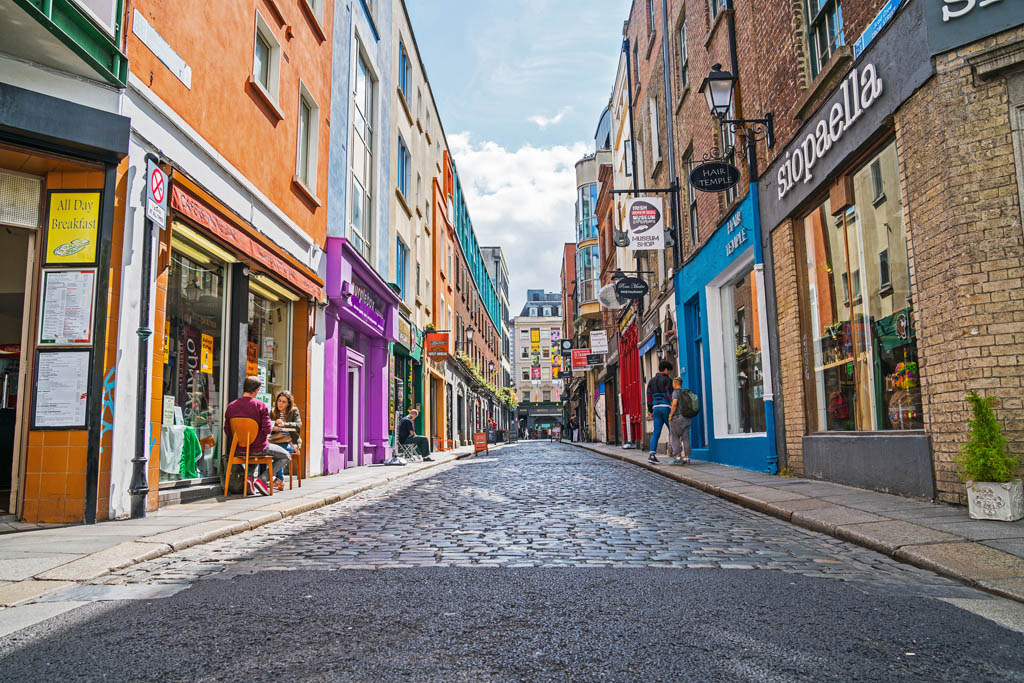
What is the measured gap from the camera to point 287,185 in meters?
12.2

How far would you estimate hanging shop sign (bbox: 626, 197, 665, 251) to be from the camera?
57.0ft

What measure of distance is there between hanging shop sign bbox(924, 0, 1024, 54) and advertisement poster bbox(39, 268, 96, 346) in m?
7.93

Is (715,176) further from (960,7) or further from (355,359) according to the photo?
(355,359)

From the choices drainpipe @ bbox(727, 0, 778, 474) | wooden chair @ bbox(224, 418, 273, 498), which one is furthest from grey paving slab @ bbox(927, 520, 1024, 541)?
wooden chair @ bbox(224, 418, 273, 498)

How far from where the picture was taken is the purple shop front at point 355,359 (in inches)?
569

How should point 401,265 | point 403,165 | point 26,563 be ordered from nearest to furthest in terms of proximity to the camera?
point 26,563, point 401,265, point 403,165

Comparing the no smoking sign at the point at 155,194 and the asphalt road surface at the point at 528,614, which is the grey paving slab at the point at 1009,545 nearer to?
the asphalt road surface at the point at 528,614

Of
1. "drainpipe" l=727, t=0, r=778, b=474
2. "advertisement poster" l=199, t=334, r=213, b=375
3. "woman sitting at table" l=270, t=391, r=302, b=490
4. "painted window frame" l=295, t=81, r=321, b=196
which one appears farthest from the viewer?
"painted window frame" l=295, t=81, r=321, b=196

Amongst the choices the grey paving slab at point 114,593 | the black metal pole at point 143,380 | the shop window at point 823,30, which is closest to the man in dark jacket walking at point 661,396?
the shop window at point 823,30

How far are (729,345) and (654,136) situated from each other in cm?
881

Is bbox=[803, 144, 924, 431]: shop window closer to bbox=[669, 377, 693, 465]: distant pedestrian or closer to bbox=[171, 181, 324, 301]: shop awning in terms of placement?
bbox=[669, 377, 693, 465]: distant pedestrian

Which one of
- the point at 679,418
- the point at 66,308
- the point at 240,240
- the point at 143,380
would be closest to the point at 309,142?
the point at 240,240

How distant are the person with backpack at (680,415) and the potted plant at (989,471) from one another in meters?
7.61

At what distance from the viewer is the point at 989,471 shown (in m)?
5.66
